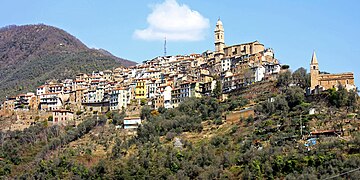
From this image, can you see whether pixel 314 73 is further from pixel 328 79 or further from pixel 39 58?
pixel 39 58

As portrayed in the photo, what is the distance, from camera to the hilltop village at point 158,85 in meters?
50.8

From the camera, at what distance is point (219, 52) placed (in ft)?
187

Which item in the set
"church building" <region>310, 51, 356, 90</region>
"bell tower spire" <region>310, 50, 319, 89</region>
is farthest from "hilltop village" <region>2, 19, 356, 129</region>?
"church building" <region>310, 51, 356, 90</region>

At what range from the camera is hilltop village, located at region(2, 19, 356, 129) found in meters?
50.8

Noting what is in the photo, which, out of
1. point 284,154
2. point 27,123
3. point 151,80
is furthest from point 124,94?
point 284,154

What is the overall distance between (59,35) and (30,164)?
61671 millimetres

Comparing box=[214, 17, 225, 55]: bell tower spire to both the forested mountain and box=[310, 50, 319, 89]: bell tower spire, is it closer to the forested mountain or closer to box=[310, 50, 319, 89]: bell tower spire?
box=[310, 50, 319, 89]: bell tower spire

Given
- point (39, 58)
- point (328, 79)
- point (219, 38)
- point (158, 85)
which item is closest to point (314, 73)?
point (328, 79)

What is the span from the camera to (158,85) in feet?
183

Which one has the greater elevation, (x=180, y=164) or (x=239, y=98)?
(x=239, y=98)

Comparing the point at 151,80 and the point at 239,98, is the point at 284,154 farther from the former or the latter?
the point at 151,80

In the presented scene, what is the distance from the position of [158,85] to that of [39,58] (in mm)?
39850

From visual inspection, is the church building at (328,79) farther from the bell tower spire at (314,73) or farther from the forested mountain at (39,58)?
the forested mountain at (39,58)

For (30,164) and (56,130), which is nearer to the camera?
(30,164)
